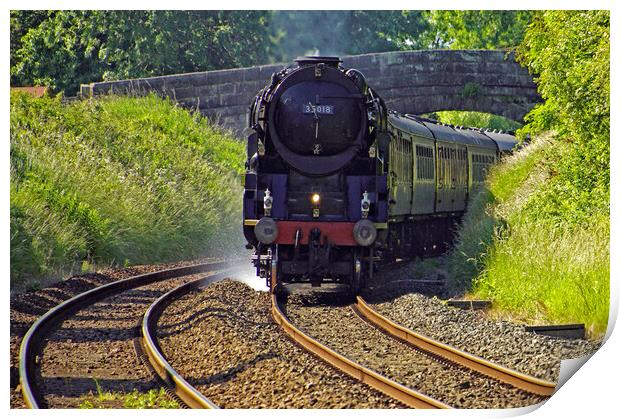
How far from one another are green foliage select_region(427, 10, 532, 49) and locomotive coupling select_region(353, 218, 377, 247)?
721 centimetres

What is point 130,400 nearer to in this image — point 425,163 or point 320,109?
point 320,109

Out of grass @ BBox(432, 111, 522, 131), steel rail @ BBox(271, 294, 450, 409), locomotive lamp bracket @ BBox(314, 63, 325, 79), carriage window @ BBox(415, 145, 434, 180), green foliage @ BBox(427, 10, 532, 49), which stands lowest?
steel rail @ BBox(271, 294, 450, 409)

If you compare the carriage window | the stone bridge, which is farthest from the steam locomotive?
the stone bridge

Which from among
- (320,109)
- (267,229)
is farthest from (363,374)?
(320,109)

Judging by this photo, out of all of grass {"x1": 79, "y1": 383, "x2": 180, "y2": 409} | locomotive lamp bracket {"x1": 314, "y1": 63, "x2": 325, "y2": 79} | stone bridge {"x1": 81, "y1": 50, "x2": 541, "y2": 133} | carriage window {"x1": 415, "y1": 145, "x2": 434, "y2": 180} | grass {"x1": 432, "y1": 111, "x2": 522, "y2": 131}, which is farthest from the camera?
grass {"x1": 432, "y1": 111, "x2": 522, "y2": 131}

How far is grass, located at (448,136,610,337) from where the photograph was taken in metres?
12.6

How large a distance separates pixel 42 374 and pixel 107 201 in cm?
1144

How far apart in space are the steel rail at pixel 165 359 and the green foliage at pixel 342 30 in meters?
4.18

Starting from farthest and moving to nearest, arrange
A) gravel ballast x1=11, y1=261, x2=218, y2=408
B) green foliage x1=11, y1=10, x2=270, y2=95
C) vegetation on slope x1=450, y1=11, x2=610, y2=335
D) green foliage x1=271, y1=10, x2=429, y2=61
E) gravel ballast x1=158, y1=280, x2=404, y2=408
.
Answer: green foliage x1=11, y1=10, x2=270, y2=95 → green foliage x1=271, y1=10, x2=429, y2=61 → vegetation on slope x1=450, y1=11, x2=610, y2=335 → gravel ballast x1=11, y1=261, x2=218, y2=408 → gravel ballast x1=158, y1=280, x2=404, y2=408

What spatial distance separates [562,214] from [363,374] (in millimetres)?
7079

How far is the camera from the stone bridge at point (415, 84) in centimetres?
2578

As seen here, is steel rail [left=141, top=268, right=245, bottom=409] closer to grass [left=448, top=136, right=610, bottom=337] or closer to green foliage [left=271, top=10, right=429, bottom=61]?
green foliage [left=271, top=10, right=429, bottom=61]

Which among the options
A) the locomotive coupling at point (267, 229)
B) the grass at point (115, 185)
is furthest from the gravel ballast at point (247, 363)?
the grass at point (115, 185)

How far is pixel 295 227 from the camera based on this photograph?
1492cm
